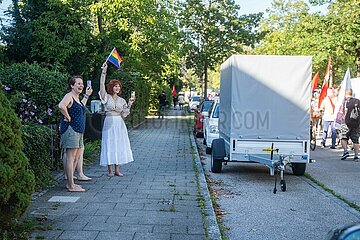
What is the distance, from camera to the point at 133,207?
6.66 m

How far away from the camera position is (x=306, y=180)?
32.6ft

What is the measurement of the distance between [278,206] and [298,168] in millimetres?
3118

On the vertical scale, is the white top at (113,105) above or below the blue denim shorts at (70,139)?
above

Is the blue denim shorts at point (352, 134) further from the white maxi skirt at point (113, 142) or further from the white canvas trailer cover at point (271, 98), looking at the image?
the white maxi skirt at point (113, 142)

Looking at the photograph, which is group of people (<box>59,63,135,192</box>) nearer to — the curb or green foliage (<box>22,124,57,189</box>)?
green foliage (<box>22,124,57,189</box>)

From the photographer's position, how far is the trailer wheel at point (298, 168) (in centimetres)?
1025

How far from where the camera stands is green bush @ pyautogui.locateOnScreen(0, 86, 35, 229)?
459 cm

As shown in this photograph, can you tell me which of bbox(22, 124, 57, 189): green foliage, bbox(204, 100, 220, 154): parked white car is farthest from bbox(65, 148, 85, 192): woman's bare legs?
bbox(204, 100, 220, 154): parked white car

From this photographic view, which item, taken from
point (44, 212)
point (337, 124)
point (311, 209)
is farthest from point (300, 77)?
point (337, 124)

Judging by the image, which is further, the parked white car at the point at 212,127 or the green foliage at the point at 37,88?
the parked white car at the point at 212,127

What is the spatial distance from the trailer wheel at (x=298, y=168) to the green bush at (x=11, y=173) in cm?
673

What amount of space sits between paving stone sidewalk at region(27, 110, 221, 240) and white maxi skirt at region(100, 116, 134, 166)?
0.38 meters

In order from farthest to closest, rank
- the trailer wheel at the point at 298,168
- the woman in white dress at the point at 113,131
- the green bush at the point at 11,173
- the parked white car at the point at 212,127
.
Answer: the parked white car at the point at 212,127 < the trailer wheel at the point at 298,168 < the woman in white dress at the point at 113,131 < the green bush at the point at 11,173

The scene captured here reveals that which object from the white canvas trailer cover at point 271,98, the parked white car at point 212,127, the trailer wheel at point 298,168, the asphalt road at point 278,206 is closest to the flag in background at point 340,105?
the parked white car at point 212,127
